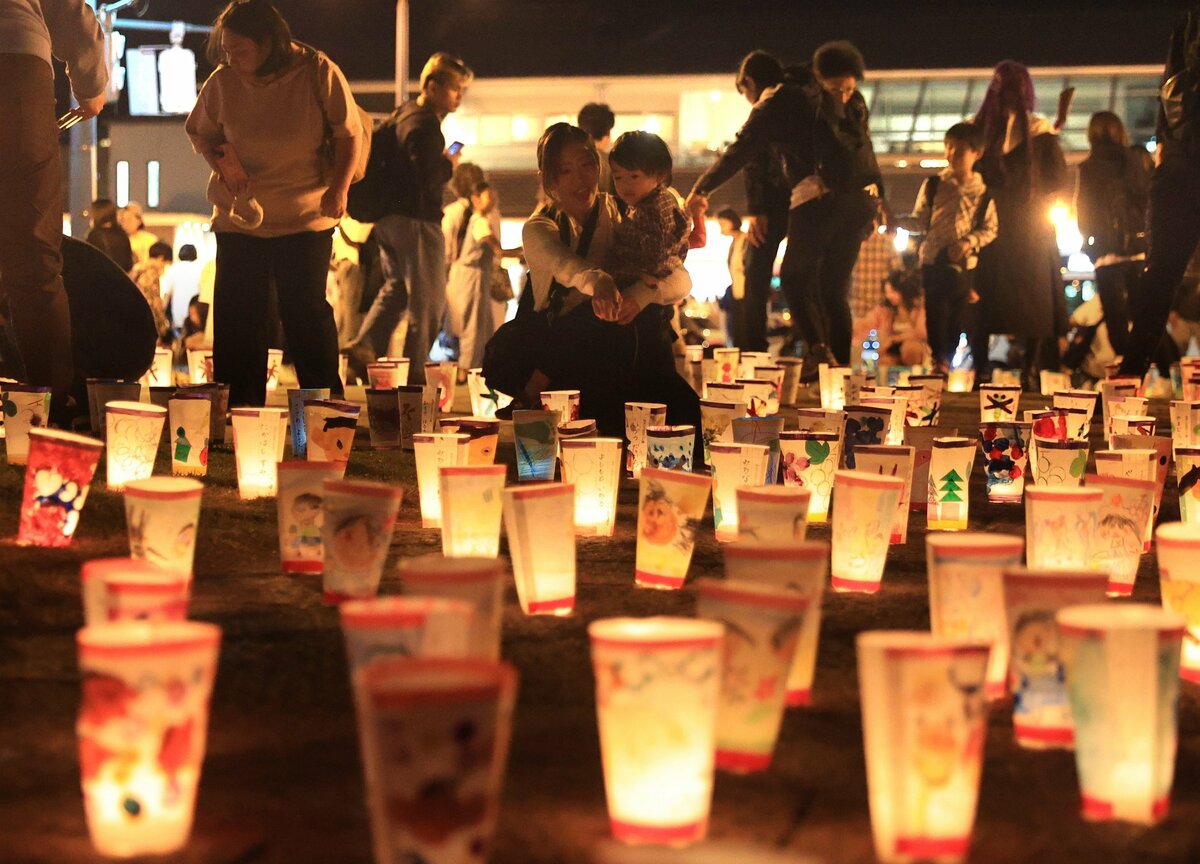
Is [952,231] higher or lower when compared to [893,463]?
higher

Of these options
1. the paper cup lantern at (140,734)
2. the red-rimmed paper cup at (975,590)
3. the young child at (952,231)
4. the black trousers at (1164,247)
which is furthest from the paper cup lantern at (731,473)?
the young child at (952,231)

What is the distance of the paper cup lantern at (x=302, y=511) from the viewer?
366 cm

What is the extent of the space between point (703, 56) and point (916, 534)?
2521 centimetres

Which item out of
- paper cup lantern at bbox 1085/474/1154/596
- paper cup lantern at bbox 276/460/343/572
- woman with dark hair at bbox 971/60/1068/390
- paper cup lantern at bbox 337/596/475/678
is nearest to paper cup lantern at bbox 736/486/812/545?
paper cup lantern at bbox 1085/474/1154/596

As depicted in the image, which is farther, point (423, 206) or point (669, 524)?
point (423, 206)

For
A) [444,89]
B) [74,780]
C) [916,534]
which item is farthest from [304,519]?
[444,89]

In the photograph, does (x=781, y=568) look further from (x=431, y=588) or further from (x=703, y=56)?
(x=703, y=56)

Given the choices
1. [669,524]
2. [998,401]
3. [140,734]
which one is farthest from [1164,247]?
[140,734]

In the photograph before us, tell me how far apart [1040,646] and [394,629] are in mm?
996

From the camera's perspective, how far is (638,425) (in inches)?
219

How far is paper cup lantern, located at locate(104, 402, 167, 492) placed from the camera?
4551mm

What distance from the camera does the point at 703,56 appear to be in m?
28.9

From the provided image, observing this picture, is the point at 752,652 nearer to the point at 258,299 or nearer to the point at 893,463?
the point at 893,463

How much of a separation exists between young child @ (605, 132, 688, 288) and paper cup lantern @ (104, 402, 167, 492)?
206 centimetres
